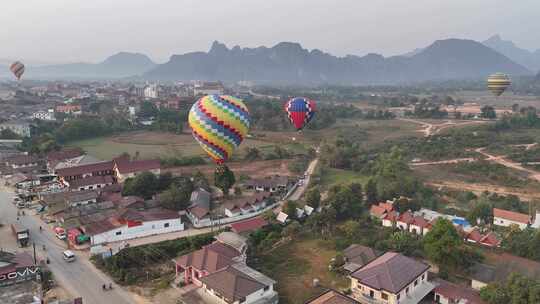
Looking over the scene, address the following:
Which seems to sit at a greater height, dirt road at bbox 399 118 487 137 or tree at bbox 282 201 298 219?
dirt road at bbox 399 118 487 137

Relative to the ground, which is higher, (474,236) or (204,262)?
(204,262)

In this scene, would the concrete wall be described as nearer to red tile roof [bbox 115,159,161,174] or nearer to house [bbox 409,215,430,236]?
red tile roof [bbox 115,159,161,174]

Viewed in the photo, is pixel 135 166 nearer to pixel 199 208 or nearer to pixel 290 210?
pixel 199 208

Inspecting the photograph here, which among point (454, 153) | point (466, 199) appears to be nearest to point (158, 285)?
point (466, 199)

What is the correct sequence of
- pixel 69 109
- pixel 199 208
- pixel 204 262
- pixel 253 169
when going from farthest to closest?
1. pixel 69 109
2. pixel 253 169
3. pixel 199 208
4. pixel 204 262

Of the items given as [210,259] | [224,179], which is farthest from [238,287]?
[224,179]

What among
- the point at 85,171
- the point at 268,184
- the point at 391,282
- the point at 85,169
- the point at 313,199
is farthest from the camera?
the point at 85,169

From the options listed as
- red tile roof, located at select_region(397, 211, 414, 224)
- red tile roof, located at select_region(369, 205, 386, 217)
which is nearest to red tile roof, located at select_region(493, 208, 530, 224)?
red tile roof, located at select_region(397, 211, 414, 224)
